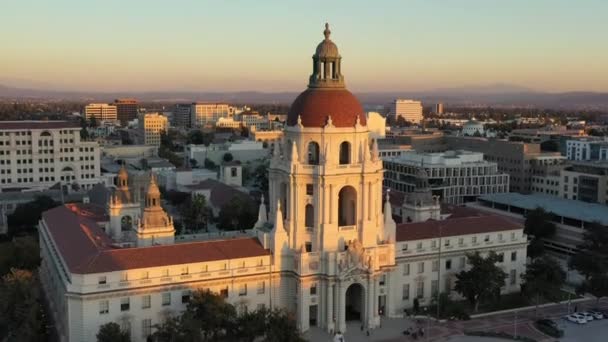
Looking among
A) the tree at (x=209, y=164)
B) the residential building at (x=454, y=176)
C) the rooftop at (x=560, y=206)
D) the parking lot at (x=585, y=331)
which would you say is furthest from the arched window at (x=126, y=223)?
the tree at (x=209, y=164)

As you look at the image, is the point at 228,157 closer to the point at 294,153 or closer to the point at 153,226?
the point at 153,226

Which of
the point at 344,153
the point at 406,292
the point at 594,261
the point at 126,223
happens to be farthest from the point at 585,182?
the point at 126,223

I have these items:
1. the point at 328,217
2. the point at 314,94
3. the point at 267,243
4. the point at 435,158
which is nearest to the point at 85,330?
the point at 267,243

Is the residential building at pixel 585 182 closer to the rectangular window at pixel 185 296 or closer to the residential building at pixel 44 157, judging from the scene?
the rectangular window at pixel 185 296

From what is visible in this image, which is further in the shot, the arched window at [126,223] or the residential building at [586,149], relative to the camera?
the residential building at [586,149]

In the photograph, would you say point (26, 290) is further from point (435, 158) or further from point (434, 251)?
point (435, 158)

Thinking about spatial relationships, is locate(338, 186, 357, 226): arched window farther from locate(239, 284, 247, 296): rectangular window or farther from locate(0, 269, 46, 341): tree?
locate(0, 269, 46, 341): tree
